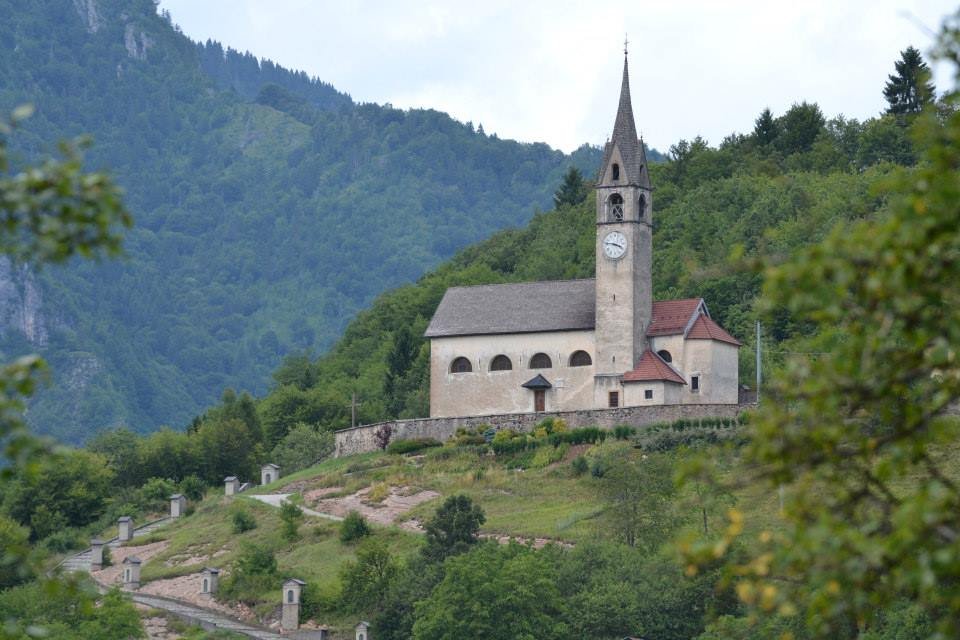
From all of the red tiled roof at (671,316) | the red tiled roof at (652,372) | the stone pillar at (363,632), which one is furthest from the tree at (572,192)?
the stone pillar at (363,632)

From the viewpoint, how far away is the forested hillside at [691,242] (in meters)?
106

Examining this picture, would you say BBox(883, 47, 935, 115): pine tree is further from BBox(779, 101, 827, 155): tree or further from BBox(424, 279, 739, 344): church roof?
BBox(424, 279, 739, 344): church roof

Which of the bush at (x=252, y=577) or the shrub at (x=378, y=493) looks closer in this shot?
the bush at (x=252, y=577)

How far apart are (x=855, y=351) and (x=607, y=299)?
68.0m

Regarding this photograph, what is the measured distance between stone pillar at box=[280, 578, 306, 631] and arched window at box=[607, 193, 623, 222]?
25.2 meters

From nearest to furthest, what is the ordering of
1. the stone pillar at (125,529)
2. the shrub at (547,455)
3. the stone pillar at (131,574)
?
the stone pillar at (131,574) → the shrub at (547,455) → the stone pillar at (125,529)

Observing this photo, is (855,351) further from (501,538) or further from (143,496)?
(143,496)

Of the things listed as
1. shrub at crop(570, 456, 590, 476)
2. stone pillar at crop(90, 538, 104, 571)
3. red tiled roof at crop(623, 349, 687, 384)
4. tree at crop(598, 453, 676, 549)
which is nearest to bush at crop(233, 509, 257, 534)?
stone pillar at crop(90, 538, 104, 571)

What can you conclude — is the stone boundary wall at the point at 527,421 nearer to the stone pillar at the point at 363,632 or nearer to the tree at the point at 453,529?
the tree at the point at 453,529

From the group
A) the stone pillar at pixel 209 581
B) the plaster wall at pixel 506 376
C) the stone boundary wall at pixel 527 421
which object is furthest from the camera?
the plaster wall at pixel 506 376

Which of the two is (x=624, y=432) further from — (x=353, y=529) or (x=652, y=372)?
(x=353, y=529)

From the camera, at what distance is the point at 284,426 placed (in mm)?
107500

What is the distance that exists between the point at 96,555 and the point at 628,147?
28.0 meters

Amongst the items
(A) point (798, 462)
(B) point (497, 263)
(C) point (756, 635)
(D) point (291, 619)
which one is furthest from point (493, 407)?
(A) point (798, 462)
